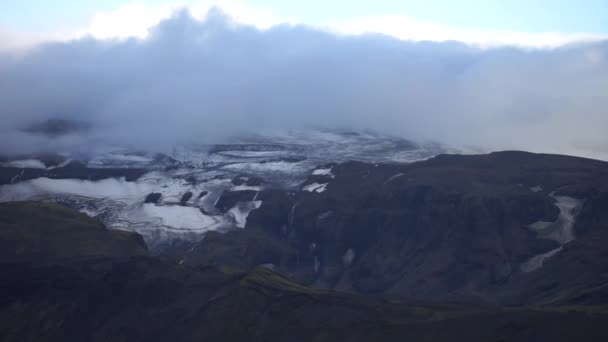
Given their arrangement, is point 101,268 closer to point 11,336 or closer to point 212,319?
point 11,336

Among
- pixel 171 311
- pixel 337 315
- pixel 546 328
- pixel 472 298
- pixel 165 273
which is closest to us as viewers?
pixel 546 328

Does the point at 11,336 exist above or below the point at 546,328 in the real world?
below

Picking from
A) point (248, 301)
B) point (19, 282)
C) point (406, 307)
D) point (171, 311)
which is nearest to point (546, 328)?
point (406, 307)

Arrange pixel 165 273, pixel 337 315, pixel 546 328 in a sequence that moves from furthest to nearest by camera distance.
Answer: pixel 165 273, pixel 337 315, pixel 546 328

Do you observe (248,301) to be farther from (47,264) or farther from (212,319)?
(47,264)

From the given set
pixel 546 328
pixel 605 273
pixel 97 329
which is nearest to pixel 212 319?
pixel 97 329

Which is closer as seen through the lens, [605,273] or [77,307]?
[77,307]
